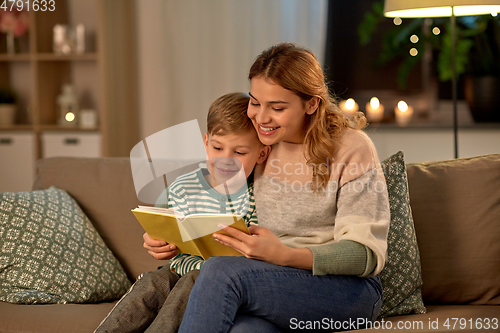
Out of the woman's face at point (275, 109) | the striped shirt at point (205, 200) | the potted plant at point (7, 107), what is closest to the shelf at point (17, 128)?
the potted plant at point (7, 107)

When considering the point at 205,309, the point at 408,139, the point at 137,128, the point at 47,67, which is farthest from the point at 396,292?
the point at 47,67

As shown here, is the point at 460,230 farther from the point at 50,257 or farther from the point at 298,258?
the point at 50,257

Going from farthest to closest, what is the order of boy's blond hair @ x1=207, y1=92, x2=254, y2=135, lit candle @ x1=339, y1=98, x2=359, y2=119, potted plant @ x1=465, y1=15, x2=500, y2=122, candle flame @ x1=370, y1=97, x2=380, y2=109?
1. candle flame @ x1=370, y1=97, x2=380, y2=109
2. potted plant @ x1=465, y1=15, x2=500, y2=122
3. lit candle @ x1=339, y1=98, x2=359, y2=119
4. boy's blond hair @ x1=207, y1=92, x2=254, y2=135

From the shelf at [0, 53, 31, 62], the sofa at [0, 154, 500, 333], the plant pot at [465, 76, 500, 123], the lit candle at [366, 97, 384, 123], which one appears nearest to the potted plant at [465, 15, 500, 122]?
the plant pot at [465, 76, 500, 123]

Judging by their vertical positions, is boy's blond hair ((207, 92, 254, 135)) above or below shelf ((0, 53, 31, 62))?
below

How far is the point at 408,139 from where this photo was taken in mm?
3105

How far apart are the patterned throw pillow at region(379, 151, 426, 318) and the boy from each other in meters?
0.40

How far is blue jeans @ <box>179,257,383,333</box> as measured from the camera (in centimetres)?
109

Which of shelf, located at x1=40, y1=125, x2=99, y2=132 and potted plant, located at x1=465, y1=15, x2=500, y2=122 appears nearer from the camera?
potted plant, located at x1=465, y1=15, x2=500, y2=122

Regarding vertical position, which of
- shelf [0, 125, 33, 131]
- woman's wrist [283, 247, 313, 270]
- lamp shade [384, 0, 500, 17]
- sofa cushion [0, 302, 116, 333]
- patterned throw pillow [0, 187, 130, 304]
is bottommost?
sofa cushion [0, 302, 116, 333]

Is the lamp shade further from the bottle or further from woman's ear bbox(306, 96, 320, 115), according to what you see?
the bottle

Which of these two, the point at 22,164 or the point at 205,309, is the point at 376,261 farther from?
the point at 22,164

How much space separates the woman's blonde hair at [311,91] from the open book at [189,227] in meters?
0.32

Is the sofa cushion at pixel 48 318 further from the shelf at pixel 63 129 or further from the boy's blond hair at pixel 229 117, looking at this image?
the shelf at pixel 63 129
